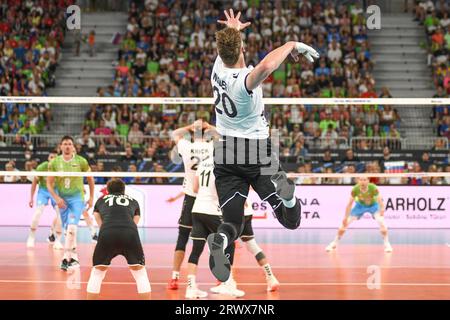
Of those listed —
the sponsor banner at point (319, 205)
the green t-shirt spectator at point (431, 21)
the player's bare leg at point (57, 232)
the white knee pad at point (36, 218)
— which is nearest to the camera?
the player's bare leg at point (57, 232)

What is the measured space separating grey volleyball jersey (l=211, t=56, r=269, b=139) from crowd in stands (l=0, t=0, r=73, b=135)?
14.5 m

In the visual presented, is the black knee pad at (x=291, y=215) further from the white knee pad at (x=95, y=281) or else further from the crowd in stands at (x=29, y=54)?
the crowd in stands at (x=29, y=54)

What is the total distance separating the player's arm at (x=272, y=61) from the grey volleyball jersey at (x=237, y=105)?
126 mm

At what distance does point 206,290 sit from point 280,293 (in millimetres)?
881

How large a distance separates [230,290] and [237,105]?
3.06 metres

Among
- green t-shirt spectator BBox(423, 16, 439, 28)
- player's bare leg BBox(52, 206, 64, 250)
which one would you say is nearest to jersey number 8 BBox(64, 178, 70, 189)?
player's bare leg BBox(52, 206, 64, 250)

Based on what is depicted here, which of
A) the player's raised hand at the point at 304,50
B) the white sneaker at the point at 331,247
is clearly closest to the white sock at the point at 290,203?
the player's raised hand at the point at 304,50

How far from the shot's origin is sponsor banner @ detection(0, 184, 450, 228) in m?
16.7

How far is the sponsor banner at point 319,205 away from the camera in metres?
16.7

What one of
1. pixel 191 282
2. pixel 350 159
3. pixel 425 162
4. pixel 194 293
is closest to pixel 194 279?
pixel 191 282

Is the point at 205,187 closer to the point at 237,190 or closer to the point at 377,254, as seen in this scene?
the point at 237,190

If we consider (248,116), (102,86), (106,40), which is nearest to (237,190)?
(248,116)

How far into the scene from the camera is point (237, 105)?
5879 mm

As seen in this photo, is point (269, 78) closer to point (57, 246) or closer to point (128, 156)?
point (128, 156)
